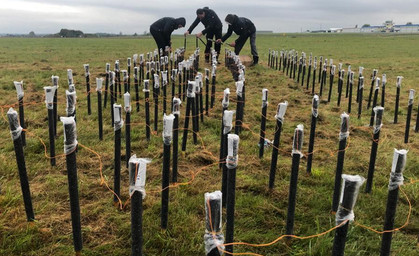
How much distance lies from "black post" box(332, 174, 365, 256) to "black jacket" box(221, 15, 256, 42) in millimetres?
10923

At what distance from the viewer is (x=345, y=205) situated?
5.43ft

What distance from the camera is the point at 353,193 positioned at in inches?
62.7

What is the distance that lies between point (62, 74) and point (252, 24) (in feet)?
24.6

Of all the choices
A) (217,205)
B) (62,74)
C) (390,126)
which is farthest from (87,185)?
(62,74)

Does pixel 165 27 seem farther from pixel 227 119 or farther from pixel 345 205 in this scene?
pixel 345 205

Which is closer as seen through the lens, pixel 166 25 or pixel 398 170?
pixel 398 170

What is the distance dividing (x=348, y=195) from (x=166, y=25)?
35.2ft

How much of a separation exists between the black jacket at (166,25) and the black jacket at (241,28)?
187 centimetres

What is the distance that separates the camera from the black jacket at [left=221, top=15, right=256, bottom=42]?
39.1ft

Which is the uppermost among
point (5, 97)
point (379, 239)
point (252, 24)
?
point (252, 24)

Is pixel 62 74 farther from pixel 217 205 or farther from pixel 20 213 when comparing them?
pixel 217 205

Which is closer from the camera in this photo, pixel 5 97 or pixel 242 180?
pixel 242 180

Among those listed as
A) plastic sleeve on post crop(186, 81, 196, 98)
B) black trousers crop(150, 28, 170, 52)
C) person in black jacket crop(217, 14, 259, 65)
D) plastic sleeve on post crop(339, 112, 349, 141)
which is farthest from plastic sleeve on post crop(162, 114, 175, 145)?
black trousers crop(150, 28, 170, 52)

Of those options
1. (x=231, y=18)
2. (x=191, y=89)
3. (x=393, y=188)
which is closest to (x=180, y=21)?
(x=231, y=18)
